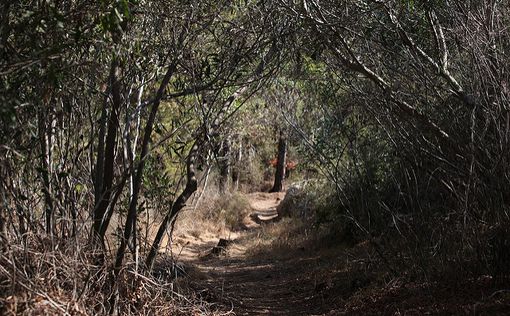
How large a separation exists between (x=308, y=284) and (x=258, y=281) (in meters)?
1.36

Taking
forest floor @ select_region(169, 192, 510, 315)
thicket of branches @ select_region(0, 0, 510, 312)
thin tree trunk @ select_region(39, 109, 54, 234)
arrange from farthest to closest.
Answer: forest floor @ select_region(169, 192, 510, 315), thin tree trunk @ select_region(39, 109, 54, 234), thicket of branches @ select_region(0, 0, 510, 312)

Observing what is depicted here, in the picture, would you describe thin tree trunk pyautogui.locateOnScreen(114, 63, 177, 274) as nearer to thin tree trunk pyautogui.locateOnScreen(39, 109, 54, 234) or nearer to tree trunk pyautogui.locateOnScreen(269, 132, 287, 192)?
thin tree trunk pyautogui.locateOnScreen(39, 109, 54, 234)

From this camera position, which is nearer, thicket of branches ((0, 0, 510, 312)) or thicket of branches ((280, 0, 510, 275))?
thicket of branches ((0, 0, 510, 312))

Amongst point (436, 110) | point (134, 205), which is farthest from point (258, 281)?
point (134, 205)

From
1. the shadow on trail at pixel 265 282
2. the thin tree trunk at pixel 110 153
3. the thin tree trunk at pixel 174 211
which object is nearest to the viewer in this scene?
the thin tree trunk at pixel 110 153

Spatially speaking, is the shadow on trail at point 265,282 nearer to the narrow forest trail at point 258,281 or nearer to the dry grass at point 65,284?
the narrow forest trail at point 258,281

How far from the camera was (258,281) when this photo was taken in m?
12.8

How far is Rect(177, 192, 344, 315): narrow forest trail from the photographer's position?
32.8ft

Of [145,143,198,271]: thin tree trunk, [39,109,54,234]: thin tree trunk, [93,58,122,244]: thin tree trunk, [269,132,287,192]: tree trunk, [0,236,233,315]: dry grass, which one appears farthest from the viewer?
[269,132,287,192]: tree trunk

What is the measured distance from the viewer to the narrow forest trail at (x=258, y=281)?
10.0 m

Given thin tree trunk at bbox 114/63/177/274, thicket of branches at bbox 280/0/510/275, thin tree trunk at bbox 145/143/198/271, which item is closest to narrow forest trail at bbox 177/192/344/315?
thicket of branches at bbox 280/0/510/275

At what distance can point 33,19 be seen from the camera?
5.52 meters

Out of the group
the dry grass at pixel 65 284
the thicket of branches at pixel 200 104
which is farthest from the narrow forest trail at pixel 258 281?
the dry grass at pixel 65 284

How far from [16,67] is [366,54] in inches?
192
